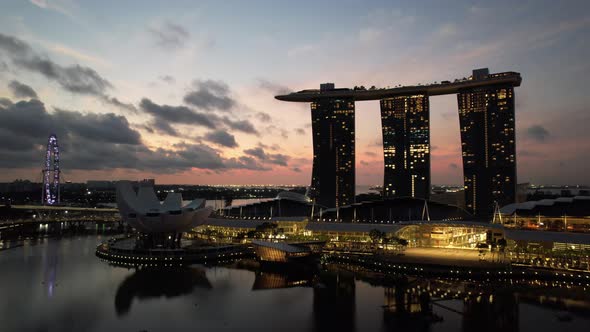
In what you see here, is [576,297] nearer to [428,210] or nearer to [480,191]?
[428,210]

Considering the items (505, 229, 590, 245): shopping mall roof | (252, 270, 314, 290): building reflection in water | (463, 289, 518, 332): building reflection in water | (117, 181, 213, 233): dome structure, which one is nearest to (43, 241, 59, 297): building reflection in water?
(117, 181, 213, 233): dome structure

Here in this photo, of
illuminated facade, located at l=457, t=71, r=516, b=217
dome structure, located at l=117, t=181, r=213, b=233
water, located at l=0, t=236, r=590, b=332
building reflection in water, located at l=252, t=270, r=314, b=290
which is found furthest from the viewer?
illuminated facade, located at l=457, t=71, r=516, b=217

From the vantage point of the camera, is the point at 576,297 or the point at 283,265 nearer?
the point at 576,297

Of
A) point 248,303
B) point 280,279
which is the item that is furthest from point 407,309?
point 280,279

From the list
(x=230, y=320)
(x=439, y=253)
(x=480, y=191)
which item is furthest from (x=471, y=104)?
(x=230, y=320)

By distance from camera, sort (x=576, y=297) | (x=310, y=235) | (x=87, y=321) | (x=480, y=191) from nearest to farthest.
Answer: (x=87, y=321)
(x=576, y=297)
(x=310, y=235)
(x=480, y=191)

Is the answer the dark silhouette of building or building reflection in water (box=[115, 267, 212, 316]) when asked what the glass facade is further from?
building reflection in water (box=[115, 267, 212, 316])
